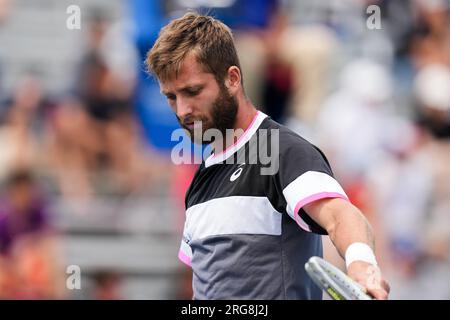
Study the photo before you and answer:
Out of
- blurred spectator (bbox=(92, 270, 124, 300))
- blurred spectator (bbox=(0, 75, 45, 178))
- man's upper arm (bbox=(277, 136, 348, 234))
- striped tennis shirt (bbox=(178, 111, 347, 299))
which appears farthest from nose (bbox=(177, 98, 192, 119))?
blurred spectator (bbox=(0, 75, 45, 178))

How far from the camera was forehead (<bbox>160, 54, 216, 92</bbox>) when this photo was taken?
432 cm

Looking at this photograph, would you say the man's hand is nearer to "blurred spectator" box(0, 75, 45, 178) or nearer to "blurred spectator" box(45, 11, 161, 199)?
"blurred spectator" box(0, 75, 45, 178)

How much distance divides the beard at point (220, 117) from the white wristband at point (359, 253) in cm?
90

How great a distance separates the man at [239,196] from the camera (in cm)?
394

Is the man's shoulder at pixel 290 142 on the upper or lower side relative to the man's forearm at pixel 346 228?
upper

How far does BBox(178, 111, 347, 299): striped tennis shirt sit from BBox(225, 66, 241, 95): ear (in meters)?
0.22

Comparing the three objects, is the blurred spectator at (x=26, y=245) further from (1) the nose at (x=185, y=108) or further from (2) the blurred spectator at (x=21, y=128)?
(1) the nose at (x=185, y=108)

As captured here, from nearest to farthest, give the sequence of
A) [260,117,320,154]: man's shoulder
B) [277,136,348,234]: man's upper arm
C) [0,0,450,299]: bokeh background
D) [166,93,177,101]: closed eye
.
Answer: [277,136,348,234]: man's upper arm < [260,117,320,154]: man's shoulder < [166,93,177,101]: closed eye < [0,0,450,299]: bokeh background

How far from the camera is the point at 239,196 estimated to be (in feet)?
13.8

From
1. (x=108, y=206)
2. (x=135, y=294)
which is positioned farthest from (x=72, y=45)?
(x=135, y=294)

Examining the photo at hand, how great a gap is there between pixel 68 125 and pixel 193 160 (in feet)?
4.71

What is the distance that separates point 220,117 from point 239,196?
0.37m

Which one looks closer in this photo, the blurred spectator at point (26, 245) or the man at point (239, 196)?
the man at point (239, 196)

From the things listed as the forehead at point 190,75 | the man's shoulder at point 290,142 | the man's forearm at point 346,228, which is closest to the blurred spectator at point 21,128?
the forehead at point 190,75
